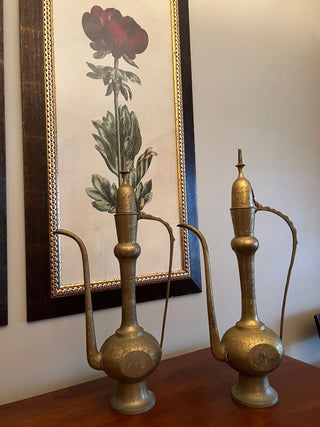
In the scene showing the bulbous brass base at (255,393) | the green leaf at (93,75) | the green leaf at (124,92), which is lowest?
the bulbous brass base at (255,393)

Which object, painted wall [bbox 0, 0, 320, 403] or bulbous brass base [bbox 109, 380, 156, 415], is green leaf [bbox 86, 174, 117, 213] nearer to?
painted wall [bbox 0, 0, 320, 403]

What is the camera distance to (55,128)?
769 millimetres

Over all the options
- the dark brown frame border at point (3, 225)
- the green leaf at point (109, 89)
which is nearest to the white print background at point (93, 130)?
the green leaf at point (109, 89)

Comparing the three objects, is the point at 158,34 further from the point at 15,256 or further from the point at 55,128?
the point at 15,256

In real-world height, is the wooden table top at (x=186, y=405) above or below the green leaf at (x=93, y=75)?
below

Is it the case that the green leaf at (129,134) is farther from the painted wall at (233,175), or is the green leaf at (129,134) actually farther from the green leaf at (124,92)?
the painted wall at (233,175)

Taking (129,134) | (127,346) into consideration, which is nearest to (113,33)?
(129,134)

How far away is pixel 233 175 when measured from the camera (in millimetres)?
1024

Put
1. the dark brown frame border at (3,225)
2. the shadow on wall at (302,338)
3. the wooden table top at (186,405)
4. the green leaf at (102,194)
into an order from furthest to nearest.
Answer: the shadow on wall at (302,338)
the green leaf at (102,194)
the dark brown frame border at (3,225)
the wooden table top at (186,405)

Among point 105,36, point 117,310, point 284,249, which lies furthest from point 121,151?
point 284,249

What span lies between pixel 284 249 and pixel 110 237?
596 mm

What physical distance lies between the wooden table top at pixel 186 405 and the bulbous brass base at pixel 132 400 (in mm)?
10

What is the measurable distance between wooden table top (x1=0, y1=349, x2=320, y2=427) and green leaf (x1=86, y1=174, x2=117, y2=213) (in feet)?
1.24

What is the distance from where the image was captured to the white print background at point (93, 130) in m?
0.78
